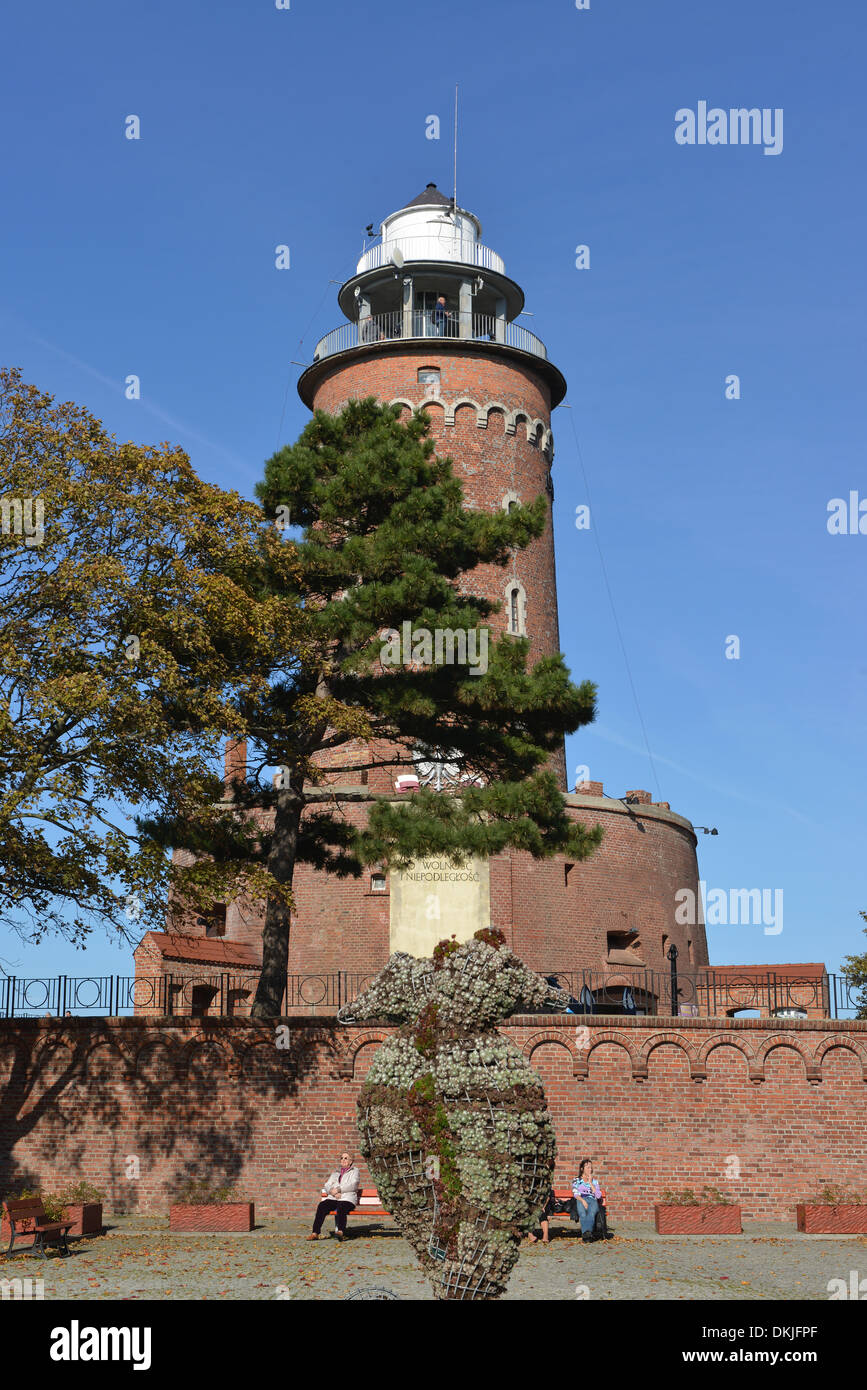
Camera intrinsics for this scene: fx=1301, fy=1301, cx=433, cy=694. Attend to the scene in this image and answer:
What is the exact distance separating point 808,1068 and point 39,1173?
12.8 m

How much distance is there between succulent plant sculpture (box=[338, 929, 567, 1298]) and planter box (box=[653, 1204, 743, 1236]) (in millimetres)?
11367

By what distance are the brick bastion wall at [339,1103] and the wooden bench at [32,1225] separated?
368 centimetres

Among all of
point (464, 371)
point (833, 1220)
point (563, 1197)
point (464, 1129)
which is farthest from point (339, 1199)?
point (464, 371)

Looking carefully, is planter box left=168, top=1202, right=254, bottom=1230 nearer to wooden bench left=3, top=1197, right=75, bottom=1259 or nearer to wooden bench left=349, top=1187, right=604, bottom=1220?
wooden bench left=349, top=1187, right=604, bottom=1220

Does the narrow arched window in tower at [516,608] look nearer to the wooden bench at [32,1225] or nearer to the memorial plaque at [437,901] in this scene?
the memorial plaque at [437,901]

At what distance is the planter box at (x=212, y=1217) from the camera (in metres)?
18.7

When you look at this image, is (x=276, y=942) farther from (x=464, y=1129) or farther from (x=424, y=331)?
(x=424, y=331)

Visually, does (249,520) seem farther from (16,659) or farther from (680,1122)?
(680,1122)

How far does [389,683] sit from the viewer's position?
68.6 ft

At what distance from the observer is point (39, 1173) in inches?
826

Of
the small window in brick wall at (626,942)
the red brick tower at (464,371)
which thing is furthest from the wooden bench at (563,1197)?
the red brick tower at (464,371)

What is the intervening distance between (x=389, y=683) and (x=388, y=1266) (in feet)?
29.1

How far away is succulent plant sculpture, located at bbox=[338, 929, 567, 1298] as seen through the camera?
27.9 feet

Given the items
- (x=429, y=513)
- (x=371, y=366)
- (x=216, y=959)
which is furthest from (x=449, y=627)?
(x=371, y=366)
